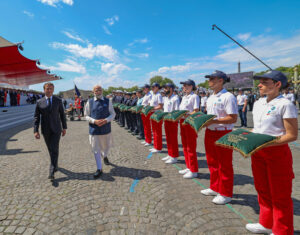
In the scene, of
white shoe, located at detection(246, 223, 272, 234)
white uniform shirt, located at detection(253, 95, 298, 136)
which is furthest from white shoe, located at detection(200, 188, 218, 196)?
white uniform shirt, located at detection(253, 95, 298, 136)

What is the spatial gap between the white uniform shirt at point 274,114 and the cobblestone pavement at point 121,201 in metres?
1.41

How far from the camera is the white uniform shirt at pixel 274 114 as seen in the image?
1.91 m

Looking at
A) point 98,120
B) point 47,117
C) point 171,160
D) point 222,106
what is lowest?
point 171,160

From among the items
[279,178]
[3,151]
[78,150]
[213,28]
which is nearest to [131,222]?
[279,178]

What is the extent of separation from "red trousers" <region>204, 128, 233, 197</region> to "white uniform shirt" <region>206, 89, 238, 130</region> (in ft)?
0.33

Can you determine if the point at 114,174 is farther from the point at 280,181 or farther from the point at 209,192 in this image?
the point at 280,181

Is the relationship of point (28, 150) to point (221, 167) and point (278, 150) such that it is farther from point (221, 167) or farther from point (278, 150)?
point (278, 150)

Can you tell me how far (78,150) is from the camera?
6.63 m

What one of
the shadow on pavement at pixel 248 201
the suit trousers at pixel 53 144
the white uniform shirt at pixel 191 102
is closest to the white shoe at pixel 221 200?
the shadow on pavement at pixel 248 201

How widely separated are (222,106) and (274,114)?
97 centimetres

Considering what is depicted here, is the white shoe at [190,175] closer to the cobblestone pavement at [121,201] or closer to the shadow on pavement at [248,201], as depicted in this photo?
the cobblestone pavement at [121,201]

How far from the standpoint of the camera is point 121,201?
3.20 m

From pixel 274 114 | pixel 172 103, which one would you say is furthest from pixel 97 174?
pixel 274 114

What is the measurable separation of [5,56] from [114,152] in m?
17.1
